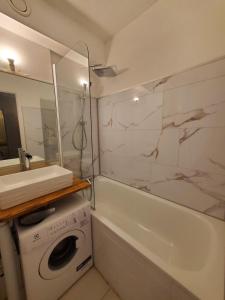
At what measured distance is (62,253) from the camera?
44.5 inches

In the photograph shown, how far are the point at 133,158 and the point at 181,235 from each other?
913mm

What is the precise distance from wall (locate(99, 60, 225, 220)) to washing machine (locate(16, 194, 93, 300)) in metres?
0.83

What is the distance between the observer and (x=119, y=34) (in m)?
1.69

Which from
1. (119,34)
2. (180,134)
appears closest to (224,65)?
(180,134)

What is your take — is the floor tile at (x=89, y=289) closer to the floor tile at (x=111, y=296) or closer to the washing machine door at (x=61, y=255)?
the floor tile at (x=111, y=296)

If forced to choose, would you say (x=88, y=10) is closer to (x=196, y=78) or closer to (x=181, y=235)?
(x=196, y=78)

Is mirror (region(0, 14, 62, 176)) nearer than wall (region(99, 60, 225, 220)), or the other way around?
wall (region(99, 60, 225, 220))

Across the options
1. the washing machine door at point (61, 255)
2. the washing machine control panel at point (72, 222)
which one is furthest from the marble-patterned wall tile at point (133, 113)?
the washing machine door at point (61, 255)

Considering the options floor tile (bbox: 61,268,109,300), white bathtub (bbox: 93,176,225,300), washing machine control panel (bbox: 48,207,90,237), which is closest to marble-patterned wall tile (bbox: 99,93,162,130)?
white bathtub (bbox: 93,176,225,300)

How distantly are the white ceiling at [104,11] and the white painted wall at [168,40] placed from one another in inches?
2.9

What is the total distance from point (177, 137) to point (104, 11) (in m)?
1.53

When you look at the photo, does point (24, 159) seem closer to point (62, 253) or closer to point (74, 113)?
point (74, 113)

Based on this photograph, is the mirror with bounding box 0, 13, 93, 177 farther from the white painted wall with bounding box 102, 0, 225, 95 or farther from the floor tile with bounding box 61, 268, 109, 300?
the floor tile with bounding box 61, 268, 109, 300

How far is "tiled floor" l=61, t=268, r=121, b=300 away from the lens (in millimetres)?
1074
